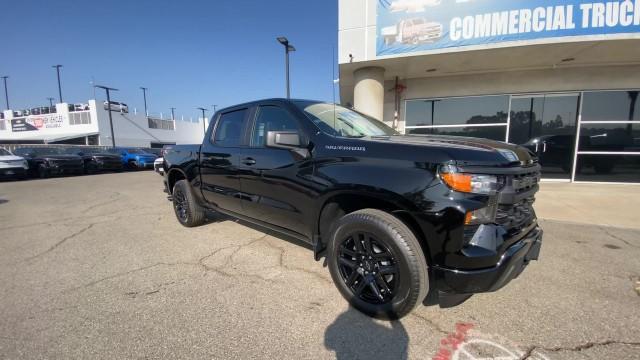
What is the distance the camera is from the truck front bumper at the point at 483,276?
6.17 feet

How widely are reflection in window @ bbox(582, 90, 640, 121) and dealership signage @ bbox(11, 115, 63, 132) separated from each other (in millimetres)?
61500

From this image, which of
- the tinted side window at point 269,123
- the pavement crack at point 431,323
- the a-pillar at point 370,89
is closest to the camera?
the pavement crack at point 431,323

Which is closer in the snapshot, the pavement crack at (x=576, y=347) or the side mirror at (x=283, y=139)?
the pavement crack at (x=576, y=347)

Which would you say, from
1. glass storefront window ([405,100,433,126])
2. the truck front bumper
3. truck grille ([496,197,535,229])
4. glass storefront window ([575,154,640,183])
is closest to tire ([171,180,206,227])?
the truck front bumper

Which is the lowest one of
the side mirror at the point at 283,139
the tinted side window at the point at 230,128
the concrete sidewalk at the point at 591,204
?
the concrete sidewalk at the point at 591,204

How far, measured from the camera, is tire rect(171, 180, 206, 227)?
4.48m

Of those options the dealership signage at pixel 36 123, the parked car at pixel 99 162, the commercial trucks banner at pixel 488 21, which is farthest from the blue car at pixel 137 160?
the dealership signage at pixel 36 123

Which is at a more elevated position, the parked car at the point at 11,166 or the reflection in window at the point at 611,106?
the reflection in window at the point at 611,106

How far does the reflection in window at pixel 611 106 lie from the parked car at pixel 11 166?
21561 mm

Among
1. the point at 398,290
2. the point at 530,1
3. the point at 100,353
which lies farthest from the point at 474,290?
the point at 530,1

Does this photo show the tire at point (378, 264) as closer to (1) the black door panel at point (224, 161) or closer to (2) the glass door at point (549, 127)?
(1) the black door panel at point (224, 161)

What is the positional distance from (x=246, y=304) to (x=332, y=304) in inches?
29.2

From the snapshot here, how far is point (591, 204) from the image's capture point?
611cm

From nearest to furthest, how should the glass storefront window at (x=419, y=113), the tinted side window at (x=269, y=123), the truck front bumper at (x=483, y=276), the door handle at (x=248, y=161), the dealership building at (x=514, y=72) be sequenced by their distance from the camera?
the truck front bumper at (x=483, y=276), the tinted side window at (x=269, y=123), the door handle at (x=248, y=161), the dealership building at (x=514, y=72), the glass storefront window at (x=419, y=113)
